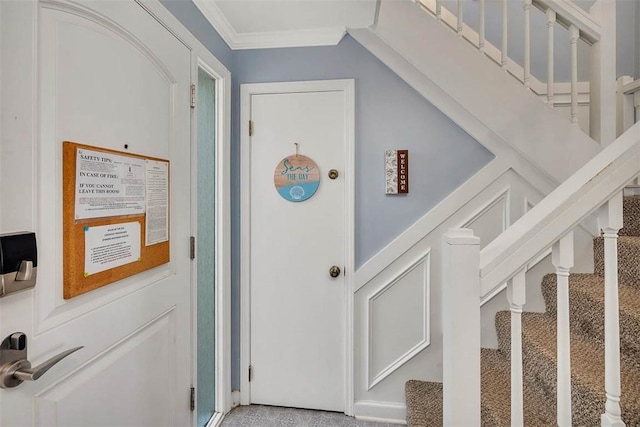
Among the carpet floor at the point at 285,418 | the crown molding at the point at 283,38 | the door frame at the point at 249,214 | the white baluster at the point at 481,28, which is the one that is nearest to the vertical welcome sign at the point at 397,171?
the door frame at the point at 249,214

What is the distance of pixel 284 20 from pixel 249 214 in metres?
1.21

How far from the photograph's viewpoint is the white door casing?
2.45 ft

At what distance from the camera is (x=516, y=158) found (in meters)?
1.89

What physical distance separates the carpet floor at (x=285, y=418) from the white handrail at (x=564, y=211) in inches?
58.9

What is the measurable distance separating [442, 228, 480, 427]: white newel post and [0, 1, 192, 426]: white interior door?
1090 mm

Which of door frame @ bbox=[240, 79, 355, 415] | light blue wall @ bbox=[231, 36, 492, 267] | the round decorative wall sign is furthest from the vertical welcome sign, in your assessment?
the round decorative wall sign

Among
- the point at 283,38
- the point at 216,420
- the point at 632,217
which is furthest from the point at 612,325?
the point at 283,38

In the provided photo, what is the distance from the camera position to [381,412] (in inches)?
76.3

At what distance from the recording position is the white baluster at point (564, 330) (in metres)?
0.87

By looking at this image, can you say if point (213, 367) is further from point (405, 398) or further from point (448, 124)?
point (448, 124)

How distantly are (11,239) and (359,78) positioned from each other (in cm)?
184

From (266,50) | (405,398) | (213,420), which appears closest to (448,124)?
(266,50)

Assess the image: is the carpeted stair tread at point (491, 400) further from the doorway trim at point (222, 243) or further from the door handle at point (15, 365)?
the door handle at point (15, 365)

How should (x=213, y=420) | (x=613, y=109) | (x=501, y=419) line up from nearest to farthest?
(x=501, y=419)
(x=613, y=109)
(x=213, y=420)
